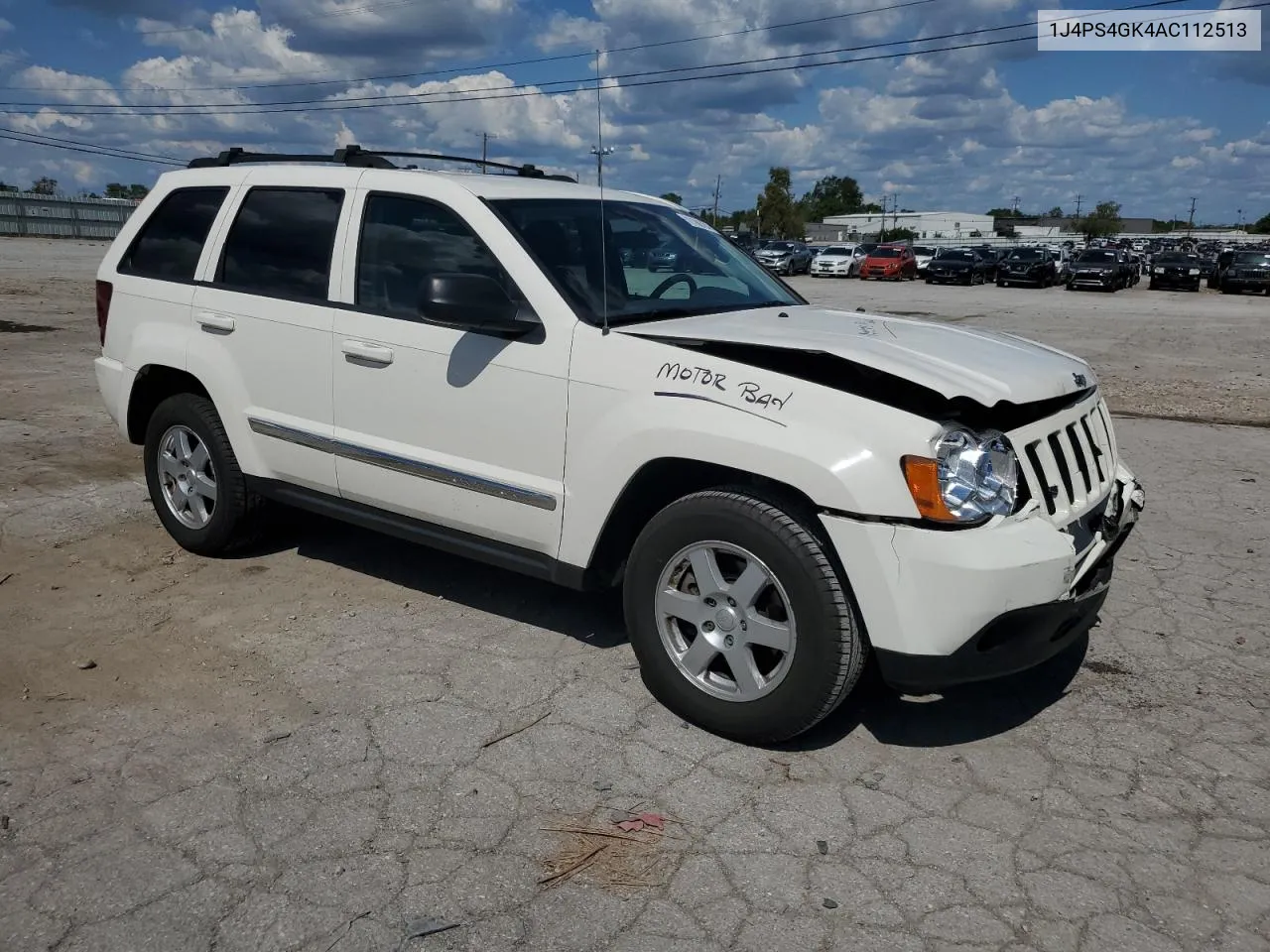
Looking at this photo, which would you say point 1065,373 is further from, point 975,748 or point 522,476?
point 522,476

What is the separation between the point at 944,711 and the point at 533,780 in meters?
1.57

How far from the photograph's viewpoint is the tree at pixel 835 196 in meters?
156

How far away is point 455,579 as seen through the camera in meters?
5.19

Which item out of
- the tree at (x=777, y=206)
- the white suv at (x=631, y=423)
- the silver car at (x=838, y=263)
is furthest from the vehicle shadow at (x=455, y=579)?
the tree at (x=777, y=206)

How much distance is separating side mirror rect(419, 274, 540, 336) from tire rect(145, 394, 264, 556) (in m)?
→ 1.68

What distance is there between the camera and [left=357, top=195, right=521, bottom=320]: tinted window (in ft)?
13.8

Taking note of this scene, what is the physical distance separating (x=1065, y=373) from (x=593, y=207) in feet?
6.79

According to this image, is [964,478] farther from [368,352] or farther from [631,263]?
[368,352]

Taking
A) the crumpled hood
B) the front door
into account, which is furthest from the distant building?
the crumpled hood

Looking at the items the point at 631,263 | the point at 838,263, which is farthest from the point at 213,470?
the point at 838,263

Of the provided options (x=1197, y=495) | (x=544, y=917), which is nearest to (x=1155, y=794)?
(x=544, y=917)

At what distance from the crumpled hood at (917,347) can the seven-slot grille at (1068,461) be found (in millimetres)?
118

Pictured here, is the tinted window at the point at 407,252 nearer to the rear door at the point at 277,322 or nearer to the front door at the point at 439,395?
the front door at the point at 439,395

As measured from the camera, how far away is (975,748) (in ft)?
12.0
